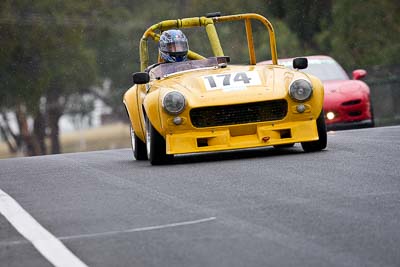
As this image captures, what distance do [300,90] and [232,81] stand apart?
0.64 metres

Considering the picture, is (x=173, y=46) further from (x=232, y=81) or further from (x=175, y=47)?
(x=232, y=81)

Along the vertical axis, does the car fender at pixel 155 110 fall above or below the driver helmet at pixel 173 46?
below

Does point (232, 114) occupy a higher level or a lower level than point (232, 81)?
lower

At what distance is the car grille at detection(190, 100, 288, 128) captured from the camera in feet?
37.1

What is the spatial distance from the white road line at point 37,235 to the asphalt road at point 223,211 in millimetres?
45

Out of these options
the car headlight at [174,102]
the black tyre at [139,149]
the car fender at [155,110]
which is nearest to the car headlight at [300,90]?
the car headlight at [174,102]

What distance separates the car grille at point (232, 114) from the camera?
1132 cm

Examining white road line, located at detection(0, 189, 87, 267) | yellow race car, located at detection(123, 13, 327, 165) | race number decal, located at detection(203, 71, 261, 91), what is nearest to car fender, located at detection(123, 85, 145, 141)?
yellow race car, located at detection(123, 13, 327, 165)

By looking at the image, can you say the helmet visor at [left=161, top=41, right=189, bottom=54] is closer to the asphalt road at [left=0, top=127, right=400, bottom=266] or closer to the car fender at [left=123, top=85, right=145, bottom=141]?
the car fender at [left=123, top=85, right=145, bottom=141]

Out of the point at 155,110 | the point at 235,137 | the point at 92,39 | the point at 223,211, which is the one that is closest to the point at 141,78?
the point at 155,110

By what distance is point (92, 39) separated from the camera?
44.9 metres

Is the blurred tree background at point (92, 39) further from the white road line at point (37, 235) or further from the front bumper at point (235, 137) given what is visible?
the white road line at point (37, 235)

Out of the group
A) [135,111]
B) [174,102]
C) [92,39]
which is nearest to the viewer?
[174,102]

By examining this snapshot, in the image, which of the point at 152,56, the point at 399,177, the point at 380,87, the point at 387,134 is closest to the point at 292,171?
the point at 399,177
